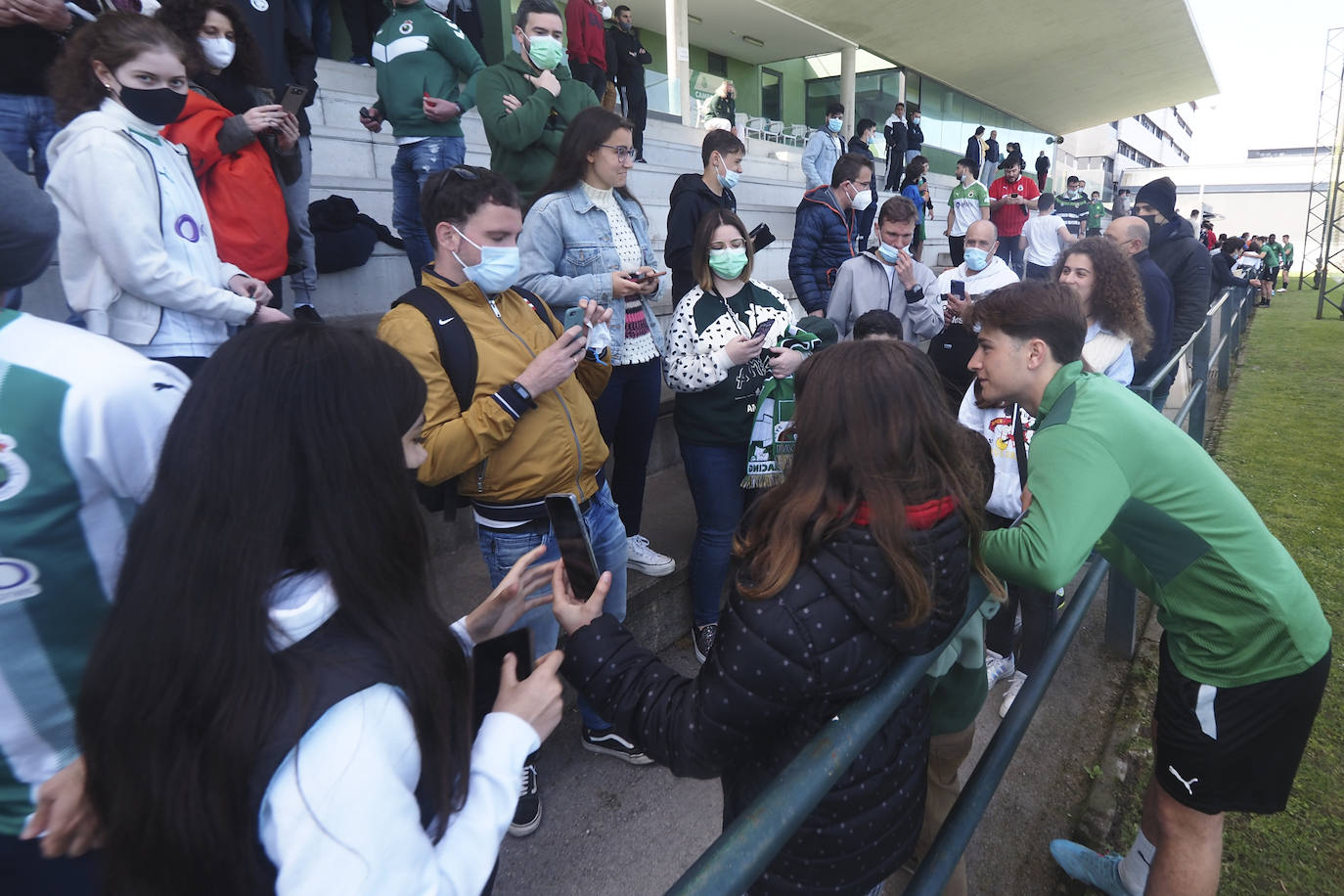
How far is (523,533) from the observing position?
2.32 metres

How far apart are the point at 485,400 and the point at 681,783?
164 centimetres

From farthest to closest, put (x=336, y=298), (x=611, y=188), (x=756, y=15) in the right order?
(x=756, y=15) < (x=336, y=298) < (x=611, y=188)

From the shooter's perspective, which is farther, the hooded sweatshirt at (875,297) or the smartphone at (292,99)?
the hooded sweatshirt at (875,297)

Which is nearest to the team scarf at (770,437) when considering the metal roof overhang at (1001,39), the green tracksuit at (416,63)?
the green tracksuit at (416,63)

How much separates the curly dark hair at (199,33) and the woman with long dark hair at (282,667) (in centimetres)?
254

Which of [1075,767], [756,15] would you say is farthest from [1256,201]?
[1075,767]

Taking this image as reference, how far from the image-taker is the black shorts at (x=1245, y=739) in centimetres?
185

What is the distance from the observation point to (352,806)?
2.54 ft

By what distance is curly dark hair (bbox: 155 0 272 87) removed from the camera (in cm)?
292

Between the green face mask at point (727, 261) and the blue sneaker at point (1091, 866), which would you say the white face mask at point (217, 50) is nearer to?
the green face mask at point (727, 261)

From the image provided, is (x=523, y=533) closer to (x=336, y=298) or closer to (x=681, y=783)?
(x=681, y=783)

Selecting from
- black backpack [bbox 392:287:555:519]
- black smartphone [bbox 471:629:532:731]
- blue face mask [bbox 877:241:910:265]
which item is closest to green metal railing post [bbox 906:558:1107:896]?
black smartphone [bbox 471:629:532:731]

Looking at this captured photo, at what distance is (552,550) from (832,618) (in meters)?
1.30

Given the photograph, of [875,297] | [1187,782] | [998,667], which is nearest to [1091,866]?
[1187,782]
